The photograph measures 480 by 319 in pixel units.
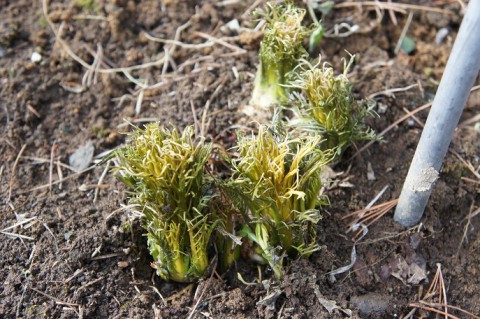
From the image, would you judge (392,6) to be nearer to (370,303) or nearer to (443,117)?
(443,117)

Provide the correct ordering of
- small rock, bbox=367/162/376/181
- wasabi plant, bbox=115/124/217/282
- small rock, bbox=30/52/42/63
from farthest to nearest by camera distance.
A: small rock, bbox=30/52/42/63 < small rock, bbox=367/162/376/181 < wasabi plant, bbox=115/124/217/282

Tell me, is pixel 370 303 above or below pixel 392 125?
below

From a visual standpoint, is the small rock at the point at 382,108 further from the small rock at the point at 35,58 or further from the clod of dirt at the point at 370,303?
the small rock at the point at 35,58

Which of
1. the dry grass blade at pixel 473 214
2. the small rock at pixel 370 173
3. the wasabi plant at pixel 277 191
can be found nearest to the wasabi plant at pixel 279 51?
the wasabi plant at pixel 277 191

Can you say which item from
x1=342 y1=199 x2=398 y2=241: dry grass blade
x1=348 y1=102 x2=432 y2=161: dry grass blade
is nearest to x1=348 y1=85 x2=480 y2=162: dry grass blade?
x1=348 y1=102 x2=432 y2=161: dry grass blade

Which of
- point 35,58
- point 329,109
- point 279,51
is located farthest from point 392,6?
point 35,58

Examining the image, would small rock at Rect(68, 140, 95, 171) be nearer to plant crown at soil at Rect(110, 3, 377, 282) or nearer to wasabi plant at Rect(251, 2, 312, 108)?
plant crown at soil at Rect(110, 3, 377, 282)
